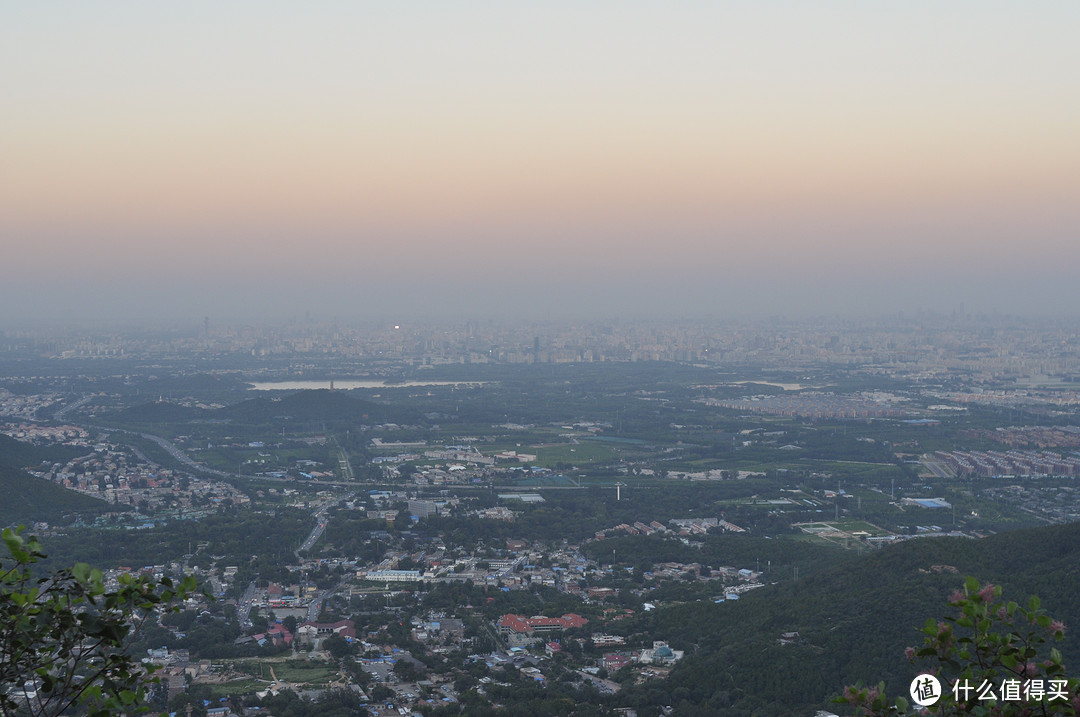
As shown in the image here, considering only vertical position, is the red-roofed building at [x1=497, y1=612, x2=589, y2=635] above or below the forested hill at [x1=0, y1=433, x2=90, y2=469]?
below

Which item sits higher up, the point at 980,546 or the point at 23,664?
the point at 23,664

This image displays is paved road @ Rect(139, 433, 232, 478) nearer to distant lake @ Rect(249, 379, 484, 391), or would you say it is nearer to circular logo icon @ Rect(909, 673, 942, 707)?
distant lake @ Rect(249, 379, 484, 391)

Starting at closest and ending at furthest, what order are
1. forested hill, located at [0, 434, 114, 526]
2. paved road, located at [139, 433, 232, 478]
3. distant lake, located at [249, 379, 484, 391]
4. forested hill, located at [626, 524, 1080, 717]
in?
forested hill, located at [626, 524, 1080, 717], forested hill, located at [0, 434, 114, 526], paved road, located at [139, 433, 232, 478], distant lake, located at [249, 379, 484, 391]

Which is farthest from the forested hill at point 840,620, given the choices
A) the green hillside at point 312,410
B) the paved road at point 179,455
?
the green hillside at point 312,410

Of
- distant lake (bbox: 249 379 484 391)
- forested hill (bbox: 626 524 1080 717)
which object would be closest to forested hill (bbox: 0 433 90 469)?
forested hill (bbox: 626 524 1080 717)

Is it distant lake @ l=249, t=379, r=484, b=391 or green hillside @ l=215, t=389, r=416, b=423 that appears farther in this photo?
distant lake @ l=249, t=379, r=484, b=391

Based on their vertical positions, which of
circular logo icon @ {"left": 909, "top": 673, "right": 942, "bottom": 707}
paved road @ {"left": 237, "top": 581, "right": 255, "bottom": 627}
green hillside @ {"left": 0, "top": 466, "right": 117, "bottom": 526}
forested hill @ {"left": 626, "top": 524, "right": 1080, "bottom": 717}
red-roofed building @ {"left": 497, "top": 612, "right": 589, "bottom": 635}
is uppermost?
circular logo icon @ {"left": 909, "top": 673, "right": 942, "bottom": 707}

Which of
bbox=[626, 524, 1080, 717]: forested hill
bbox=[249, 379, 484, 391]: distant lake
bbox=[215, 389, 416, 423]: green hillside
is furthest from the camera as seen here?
bbox=[249, 379, 484, 391]: distant lake

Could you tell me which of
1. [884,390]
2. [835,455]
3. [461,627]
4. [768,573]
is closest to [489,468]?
[835,455]

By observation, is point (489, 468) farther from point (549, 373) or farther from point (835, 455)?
point (549, 373)
